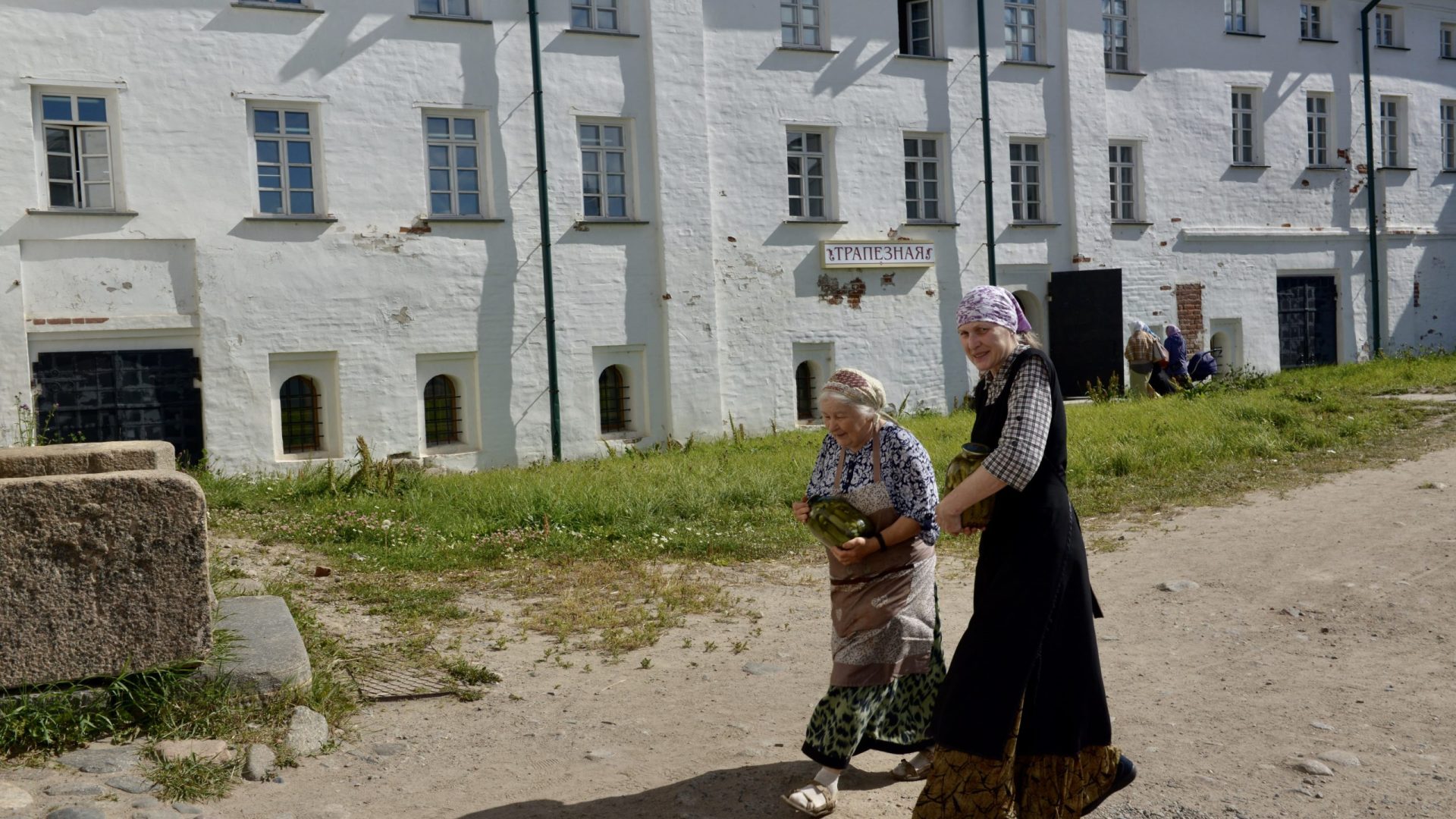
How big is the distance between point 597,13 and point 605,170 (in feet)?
7.14

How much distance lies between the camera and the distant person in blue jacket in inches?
838

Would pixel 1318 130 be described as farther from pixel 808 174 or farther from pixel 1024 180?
pixel 808 174

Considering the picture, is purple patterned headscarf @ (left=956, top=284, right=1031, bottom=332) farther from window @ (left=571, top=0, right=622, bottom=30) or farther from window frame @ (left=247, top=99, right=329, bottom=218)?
window @ (left=571, top=0, right=622, bottom=30)

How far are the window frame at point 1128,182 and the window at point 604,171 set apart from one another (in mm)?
9684

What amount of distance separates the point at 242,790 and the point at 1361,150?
27.5m

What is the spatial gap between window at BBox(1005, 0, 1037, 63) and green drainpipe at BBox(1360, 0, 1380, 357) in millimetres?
8473

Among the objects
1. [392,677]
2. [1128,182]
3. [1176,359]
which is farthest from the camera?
[1128,182]

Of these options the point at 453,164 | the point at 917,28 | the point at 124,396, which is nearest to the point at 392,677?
the point at 124,396

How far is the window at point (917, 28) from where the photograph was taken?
22.3 metres

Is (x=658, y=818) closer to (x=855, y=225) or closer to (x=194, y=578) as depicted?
(x=194, y=578)

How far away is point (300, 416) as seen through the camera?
17.2m

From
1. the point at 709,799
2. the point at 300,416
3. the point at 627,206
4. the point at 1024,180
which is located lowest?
the point at 709,799

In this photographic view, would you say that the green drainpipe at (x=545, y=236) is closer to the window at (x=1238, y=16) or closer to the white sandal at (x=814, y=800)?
the white sandal at (x=814, y=800)

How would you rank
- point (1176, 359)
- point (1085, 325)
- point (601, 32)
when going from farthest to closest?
point (1085, 325)
point (1176, 359)
point (601, 32)
